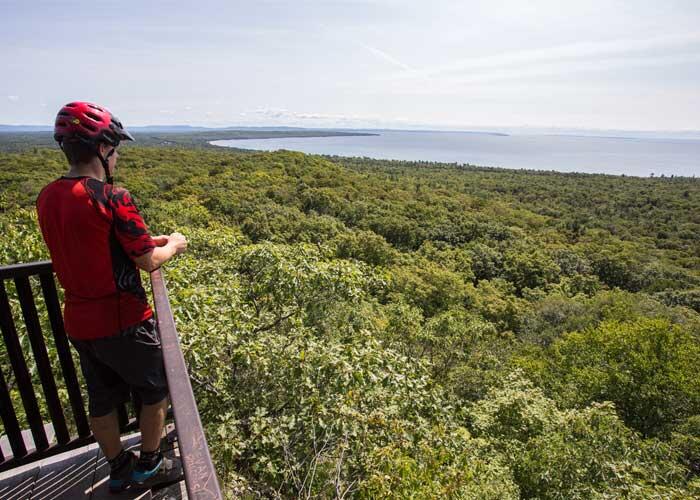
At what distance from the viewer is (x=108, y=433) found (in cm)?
A: 225

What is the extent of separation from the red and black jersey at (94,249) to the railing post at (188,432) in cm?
61

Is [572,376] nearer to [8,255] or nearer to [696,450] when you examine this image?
[696,450]

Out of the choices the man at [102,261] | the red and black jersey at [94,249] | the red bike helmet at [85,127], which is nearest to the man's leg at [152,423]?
the man at [102,261]

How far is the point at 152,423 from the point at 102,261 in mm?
A: 1001

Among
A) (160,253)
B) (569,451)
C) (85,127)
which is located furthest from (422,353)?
(85,127)

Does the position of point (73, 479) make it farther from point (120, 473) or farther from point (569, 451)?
point (569, 451)

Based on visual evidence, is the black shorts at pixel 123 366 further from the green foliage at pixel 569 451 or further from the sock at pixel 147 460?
the green foliage at pixel 569 451

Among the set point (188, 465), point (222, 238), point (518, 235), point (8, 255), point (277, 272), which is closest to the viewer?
point (188, 465)

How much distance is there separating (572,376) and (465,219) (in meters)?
44.1

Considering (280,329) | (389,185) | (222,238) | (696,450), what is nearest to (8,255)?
(222,238)

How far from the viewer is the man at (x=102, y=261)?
1749mm

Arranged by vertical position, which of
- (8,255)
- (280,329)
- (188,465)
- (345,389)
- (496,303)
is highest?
(188,465)

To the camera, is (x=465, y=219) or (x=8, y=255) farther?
(x=465, y=219)

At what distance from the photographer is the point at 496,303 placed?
3447cm
